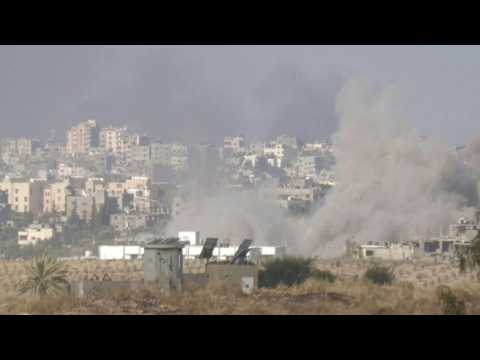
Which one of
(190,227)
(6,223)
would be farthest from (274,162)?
(190,227)

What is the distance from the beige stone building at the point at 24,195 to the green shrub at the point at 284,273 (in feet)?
124

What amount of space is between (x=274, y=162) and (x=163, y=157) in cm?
815

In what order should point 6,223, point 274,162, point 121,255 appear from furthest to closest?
point 274,162, point 6,223, point 121,255

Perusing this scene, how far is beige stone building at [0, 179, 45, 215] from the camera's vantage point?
218 ft

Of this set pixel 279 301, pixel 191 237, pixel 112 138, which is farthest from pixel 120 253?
pixel 112 138

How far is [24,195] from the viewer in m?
67.4

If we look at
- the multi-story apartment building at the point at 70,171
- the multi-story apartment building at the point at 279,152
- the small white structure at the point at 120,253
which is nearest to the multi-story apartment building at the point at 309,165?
the multi-story apartment building at the point at 279,152

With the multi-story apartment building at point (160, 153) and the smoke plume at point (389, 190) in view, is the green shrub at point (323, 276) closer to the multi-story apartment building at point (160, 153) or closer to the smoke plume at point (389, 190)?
the smoke plume at point (389, 190)

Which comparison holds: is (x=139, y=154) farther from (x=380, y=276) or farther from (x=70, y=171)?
(x=380, y=276)

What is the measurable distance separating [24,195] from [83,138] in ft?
66.0

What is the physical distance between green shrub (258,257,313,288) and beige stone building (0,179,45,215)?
124 ft

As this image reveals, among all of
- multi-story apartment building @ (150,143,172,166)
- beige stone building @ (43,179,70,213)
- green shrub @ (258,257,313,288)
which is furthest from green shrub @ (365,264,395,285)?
multi-story apartment building @ (150,143,172,166)
